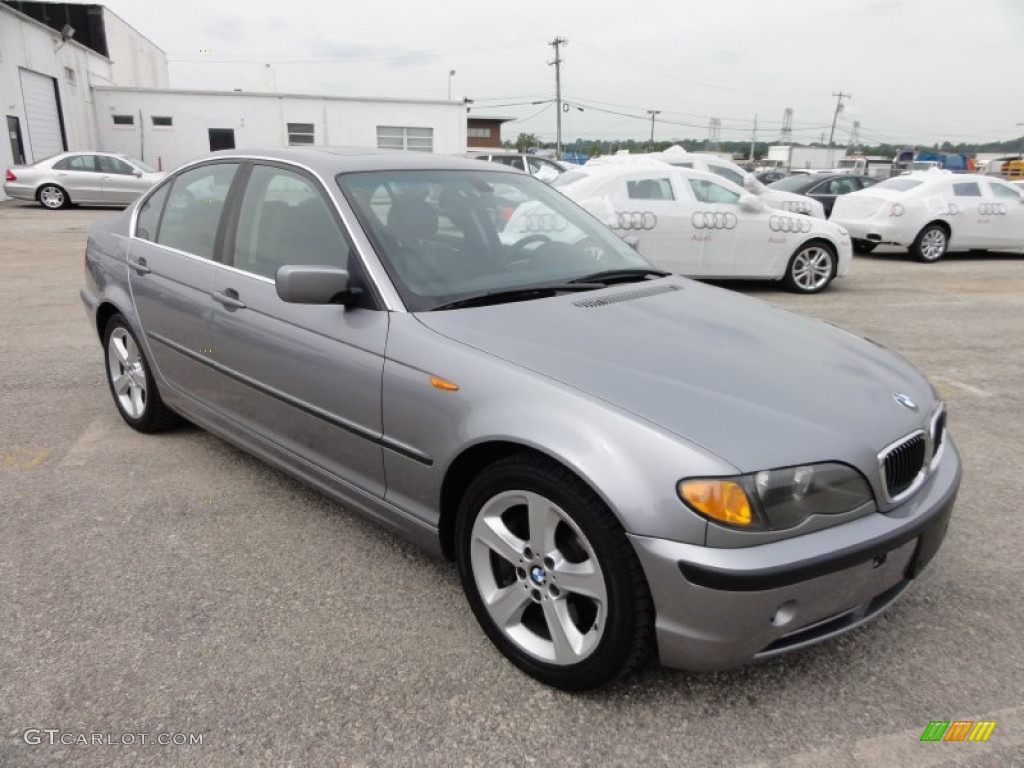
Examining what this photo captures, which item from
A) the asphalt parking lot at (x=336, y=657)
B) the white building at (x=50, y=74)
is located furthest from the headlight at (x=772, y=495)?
the white building at (x=50, y=74)

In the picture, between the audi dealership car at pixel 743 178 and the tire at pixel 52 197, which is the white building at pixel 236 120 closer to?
the tire at pixel 52 197

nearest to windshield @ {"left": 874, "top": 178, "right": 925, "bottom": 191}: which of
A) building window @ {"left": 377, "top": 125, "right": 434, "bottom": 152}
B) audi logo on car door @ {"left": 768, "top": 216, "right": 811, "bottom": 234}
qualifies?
audi logo on car door @ {"left": 768, "top": 216, "right": 811, "bottom": 234}

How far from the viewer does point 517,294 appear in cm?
283

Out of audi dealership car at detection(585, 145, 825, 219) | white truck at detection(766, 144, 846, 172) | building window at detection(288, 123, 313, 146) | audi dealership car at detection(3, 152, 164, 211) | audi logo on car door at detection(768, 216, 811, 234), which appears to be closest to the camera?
audi logo on car door at detection(768, 216, 811, 234)

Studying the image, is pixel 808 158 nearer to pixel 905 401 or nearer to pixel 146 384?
pixel 146 384

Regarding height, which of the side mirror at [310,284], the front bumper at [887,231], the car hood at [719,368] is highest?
the side mirror at [310,284]

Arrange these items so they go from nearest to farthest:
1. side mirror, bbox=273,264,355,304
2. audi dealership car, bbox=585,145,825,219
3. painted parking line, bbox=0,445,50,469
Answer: side mirror, bbox=273,264,355,304, painted parking line, bbox=0,445,50,469, audi dealership car, bbox=585,145,825,219

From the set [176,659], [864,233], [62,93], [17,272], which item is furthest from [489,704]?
[62,93]

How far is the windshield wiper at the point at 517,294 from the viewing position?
2.70m

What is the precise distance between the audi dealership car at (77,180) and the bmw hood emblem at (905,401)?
18.6 m

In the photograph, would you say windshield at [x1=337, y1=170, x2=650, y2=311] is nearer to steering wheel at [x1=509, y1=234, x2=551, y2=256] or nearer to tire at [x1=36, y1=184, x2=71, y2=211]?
steering wheel at [x1=509, y1=234, x2=551, y2=256]

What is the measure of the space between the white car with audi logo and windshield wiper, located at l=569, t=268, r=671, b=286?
5.45 m

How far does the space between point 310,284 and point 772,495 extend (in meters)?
1.66

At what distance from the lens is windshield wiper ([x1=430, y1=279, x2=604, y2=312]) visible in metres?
2.70
